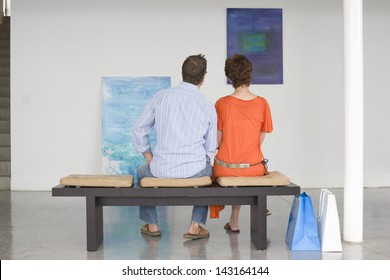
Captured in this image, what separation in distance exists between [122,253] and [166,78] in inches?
172

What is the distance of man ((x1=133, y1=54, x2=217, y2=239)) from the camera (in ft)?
14.3

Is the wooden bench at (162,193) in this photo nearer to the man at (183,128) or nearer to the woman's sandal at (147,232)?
the man at (183,128)

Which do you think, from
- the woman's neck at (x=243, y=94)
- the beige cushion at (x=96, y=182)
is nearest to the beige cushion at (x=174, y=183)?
the beige cushion at (x=96, y=182)

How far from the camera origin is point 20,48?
823 cm

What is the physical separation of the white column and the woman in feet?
1.97

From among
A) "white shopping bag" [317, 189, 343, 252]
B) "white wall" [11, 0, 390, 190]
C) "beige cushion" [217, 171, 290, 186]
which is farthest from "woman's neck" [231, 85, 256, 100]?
"white wall" [11, 0, 390, 190]

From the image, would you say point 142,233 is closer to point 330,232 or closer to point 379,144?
point 330,232

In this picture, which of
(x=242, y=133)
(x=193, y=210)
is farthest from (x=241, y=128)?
(x=193, y=210)

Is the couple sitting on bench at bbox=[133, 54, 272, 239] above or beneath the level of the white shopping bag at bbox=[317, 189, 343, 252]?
above

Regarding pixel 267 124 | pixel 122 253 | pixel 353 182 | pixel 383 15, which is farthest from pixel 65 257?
pixel 383 15

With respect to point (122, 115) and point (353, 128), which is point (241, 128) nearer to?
point (353, 128)

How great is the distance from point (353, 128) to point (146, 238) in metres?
1.73

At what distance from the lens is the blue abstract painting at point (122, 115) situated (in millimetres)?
8039

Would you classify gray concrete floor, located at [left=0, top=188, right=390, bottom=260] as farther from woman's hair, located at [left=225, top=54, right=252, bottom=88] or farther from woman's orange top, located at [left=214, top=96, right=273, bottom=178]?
woman's hair, located at [left=225, top=54, right=252, bottom=88]
